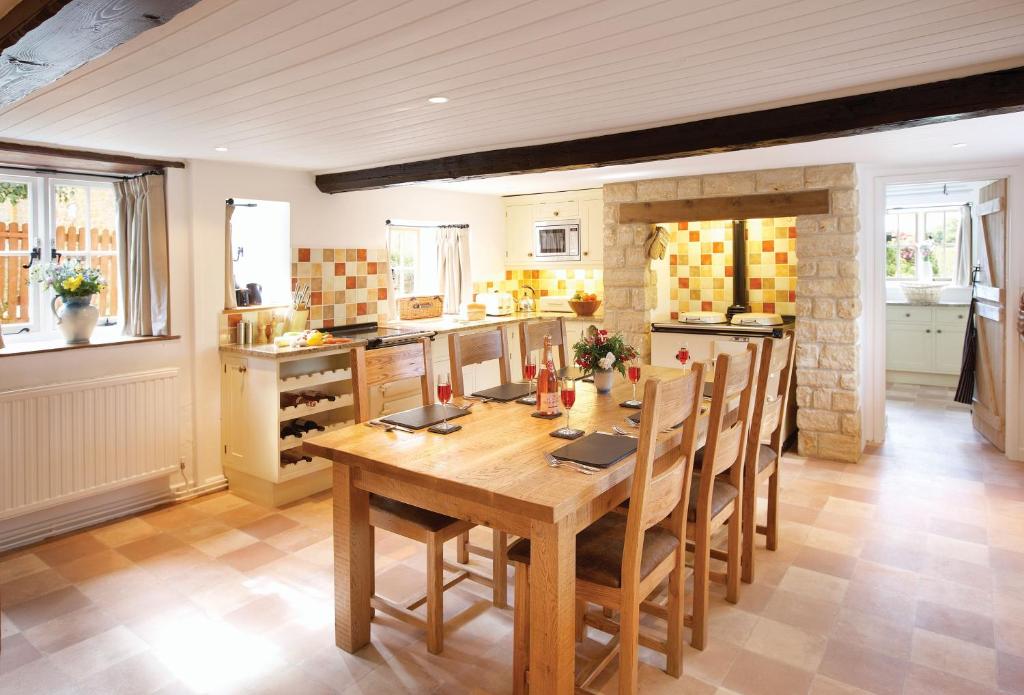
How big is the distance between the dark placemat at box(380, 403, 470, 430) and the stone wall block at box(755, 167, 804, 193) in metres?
3.15

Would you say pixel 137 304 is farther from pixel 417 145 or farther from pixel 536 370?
pixel 536 370

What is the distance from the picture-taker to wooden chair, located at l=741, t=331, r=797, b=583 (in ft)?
9.68

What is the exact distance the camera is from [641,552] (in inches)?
82.5

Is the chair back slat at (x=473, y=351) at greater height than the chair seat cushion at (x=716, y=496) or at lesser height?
greater

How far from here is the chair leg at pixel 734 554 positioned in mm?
2836

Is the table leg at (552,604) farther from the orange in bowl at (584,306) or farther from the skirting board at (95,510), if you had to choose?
the orange in bowl at (584,306)

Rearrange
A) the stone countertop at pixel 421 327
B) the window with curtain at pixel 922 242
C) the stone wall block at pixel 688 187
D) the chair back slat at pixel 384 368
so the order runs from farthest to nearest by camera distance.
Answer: the window with curtain at pixel 922 242 → the stone wall block at pixel 688 187 → the stone countertop at pixel 421 327 → the chair back slat at pixel 384 368

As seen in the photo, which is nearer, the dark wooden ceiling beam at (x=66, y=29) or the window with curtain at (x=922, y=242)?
the dark wooden ceiling beam at (x=66, y=29)

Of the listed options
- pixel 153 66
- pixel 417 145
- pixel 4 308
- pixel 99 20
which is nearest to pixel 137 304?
pixel 4 308

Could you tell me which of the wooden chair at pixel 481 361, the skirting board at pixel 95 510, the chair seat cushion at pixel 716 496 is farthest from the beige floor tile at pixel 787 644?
the skirting board at pixel 95 510

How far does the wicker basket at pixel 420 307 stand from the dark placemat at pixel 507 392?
2695 mm

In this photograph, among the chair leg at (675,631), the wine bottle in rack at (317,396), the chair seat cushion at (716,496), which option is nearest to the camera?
the chair leg at (675,631)

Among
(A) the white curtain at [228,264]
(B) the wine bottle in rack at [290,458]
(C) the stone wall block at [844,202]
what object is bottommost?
(B) the wine bottle in rack at [290,458]

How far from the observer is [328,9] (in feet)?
5.82
